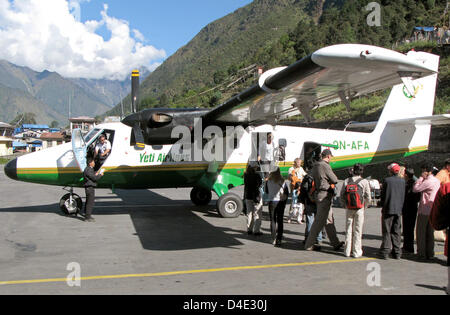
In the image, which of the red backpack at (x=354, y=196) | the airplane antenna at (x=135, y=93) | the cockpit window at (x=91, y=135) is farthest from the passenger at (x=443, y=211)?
the airplane antenna at (x=135, y=93)

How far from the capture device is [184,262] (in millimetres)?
6555

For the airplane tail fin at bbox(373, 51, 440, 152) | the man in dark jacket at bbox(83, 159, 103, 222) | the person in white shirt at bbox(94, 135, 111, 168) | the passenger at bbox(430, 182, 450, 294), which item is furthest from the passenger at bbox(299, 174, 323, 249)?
the airplane tail fin at bbox(373, 51, 440, 152)

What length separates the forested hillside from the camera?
2061 inches

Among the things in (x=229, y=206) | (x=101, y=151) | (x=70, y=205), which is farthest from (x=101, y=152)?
(x=229, y=206)

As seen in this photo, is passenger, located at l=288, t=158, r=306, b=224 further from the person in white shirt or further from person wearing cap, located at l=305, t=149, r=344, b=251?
the person in white shirt

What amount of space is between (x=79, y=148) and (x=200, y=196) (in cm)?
442

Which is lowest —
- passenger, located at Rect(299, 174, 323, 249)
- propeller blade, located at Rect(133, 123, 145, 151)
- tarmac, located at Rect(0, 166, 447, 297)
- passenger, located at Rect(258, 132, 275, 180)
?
tarmac, located at Rect(0, 166, 447, 297)

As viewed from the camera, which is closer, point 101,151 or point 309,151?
point 101,151

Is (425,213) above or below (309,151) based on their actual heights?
below

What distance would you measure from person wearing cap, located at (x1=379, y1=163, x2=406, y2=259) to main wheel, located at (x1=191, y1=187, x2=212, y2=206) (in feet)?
24.0

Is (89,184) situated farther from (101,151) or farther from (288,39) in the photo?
(288,39)

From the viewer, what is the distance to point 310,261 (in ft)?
22.0
